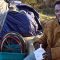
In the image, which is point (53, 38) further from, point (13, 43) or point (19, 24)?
point (19, 24)

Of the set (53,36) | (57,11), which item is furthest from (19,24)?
(57,11)

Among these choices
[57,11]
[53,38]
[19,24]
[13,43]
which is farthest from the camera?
[19,24]

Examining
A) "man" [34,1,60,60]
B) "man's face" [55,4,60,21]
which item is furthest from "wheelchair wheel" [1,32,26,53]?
"man's face" [55,4,60,21]

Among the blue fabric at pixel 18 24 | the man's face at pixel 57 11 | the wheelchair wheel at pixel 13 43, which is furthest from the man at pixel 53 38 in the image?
the blue fabric at pixel 18 24

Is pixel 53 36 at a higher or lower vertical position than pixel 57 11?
lower

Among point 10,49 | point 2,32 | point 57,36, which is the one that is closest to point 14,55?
point 10,49

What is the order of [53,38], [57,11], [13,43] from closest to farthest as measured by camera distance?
[57,11] → [53,38] → [13,43]

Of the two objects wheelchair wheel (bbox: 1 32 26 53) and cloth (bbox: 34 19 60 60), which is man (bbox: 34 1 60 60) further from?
wheelchair wheel (bbox: 1 32 26 53)

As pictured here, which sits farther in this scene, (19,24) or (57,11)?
(19,24)

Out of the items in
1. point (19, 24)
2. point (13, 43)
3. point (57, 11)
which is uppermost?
point (57, 11)

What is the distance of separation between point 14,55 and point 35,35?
1.13 meters

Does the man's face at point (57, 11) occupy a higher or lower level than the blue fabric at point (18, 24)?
higher

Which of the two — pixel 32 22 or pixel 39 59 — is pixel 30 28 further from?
pixel 39 59

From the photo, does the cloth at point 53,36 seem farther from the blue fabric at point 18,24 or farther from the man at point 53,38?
the blue fabric at point 18,24
